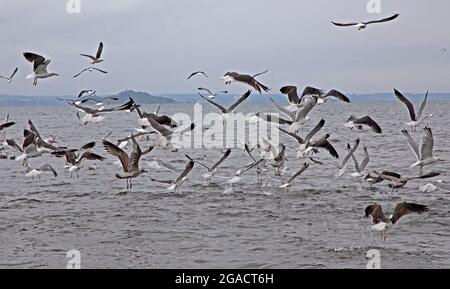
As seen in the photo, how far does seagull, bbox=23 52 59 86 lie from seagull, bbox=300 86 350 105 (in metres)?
5.85

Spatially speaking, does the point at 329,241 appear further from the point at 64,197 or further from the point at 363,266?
the point at 64,197

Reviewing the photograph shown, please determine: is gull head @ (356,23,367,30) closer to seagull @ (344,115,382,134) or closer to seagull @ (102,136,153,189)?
seagull @ (344,115,382,134)

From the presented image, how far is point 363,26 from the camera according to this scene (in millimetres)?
13242

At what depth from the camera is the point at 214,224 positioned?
43.1 ft

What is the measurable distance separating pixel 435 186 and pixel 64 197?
369 inches

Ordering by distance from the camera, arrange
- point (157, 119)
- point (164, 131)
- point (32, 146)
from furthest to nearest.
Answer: point (32, 146) → point (157, 119) → point (164, 131)

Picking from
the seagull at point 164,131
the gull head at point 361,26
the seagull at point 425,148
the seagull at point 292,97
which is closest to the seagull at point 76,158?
the seagull at point 164,131

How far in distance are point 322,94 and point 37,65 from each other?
6430 millimetres

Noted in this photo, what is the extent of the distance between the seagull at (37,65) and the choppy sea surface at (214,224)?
307 cm

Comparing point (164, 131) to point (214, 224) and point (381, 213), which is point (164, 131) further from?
point (381, 213)

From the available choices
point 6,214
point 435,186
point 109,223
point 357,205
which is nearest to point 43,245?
point 109,223

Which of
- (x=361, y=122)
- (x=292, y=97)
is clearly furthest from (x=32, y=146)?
(x=361, y=122)

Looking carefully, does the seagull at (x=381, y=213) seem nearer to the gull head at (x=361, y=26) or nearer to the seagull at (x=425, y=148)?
the seagull at (x=425, y=148)

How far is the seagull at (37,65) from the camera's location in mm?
14742
